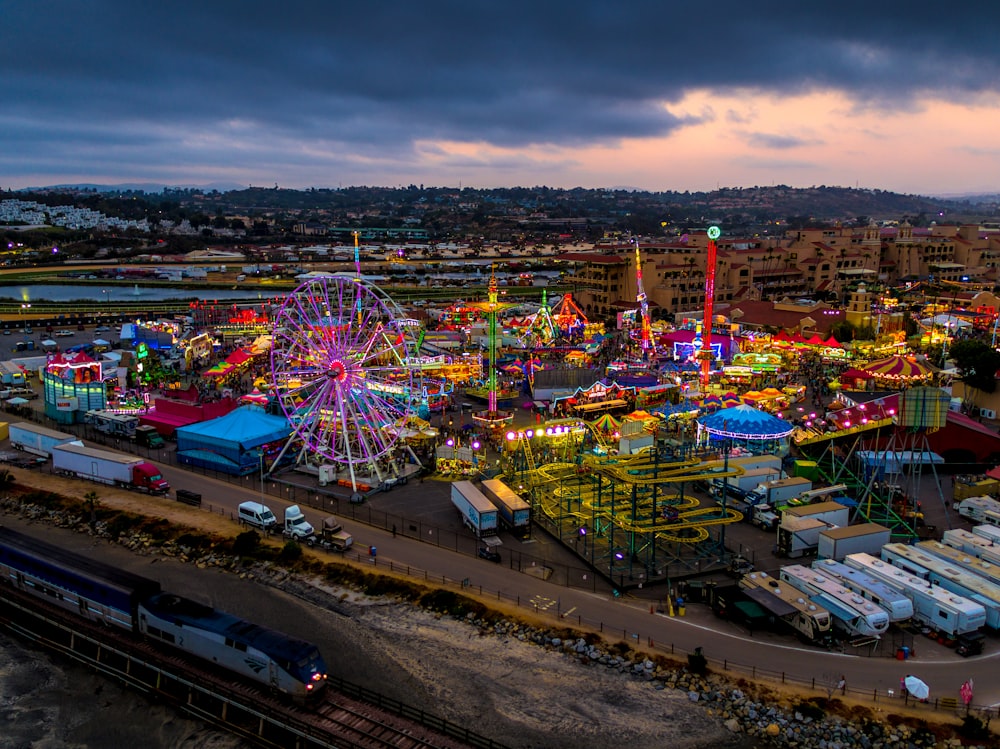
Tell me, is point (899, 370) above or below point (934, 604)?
above

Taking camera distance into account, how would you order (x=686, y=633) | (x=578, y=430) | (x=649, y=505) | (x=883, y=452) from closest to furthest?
(x=686, y=633)
(x=649, y=505)
(x=883, y=452)
(x=578, y=430)

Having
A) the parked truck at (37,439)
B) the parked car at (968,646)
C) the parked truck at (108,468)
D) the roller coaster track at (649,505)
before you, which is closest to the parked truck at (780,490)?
the roller coaster track at (649,505)

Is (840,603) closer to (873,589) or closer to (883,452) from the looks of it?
(873,589)

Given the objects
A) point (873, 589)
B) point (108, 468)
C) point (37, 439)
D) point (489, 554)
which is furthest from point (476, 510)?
point (37, 439)

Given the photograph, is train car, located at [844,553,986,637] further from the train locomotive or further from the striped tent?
the striped tent

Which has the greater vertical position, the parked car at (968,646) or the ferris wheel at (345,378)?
the ferris wheel at (345,378)

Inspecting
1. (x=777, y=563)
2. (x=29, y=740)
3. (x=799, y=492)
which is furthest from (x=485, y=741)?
(x=799, y=492)

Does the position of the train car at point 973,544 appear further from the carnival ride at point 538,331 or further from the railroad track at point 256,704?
the carnival ride at point 538,331
